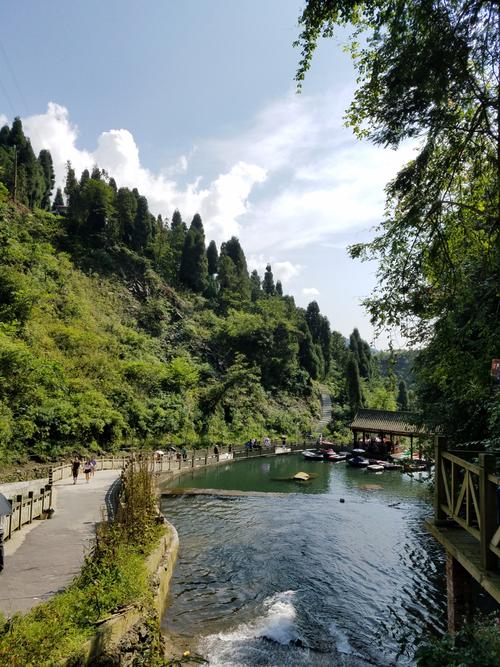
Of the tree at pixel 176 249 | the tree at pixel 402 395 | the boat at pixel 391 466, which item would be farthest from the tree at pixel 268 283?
the boat at pixel 391 466

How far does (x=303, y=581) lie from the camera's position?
13484 mm

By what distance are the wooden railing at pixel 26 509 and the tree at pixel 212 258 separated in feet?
236

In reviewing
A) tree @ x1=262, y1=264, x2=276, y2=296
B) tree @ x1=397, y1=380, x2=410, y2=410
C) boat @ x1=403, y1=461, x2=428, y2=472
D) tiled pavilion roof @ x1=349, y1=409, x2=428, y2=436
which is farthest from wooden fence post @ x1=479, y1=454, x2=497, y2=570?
tree @ x1=262, y1=264, x2=276, y2=296

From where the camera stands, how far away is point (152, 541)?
11.8 meters

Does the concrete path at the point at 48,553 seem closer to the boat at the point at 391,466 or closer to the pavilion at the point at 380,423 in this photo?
the boat at the point at 391,466

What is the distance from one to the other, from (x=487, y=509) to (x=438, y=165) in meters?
5.95

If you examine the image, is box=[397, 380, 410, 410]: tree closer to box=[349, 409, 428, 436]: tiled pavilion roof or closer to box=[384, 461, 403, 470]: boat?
box=[349, 409, 428, 436]: tiled pavilion roof

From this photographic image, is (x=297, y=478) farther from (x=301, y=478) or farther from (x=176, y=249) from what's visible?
(x=176, y=249)

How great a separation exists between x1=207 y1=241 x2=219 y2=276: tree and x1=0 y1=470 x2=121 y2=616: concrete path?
6980 centimetres

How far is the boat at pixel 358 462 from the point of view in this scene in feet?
131

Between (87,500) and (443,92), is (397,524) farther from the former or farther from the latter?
(443,92)

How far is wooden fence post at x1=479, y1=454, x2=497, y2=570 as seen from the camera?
555cm

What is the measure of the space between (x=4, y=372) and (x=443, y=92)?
76.3 feet

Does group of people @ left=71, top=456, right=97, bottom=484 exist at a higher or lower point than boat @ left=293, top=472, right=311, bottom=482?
higher
